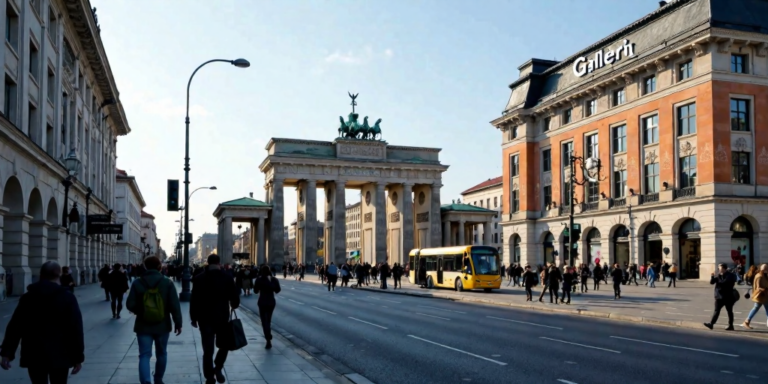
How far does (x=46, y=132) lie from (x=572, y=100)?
4064 cm

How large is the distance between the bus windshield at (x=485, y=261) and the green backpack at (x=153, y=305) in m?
32.2

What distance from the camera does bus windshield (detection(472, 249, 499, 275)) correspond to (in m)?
40.1

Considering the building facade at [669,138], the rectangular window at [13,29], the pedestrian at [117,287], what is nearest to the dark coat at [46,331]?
the pedestrian at [117,287]

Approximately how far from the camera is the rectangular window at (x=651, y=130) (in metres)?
50.6

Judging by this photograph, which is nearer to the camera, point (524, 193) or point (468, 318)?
point (468, 318)

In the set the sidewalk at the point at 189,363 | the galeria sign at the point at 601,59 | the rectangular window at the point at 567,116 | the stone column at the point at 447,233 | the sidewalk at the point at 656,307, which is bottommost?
the sidewalk at the point at 656,307

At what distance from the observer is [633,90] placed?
52.6m

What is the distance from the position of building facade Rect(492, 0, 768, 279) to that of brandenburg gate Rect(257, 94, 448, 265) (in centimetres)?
2891

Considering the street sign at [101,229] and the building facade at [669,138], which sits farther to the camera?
the building facade at [669,138]

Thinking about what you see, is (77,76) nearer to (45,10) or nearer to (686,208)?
(45,10)

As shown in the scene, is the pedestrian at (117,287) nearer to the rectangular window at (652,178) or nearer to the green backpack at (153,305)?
the green backpack at (153,305)

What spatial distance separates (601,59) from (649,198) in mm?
11959

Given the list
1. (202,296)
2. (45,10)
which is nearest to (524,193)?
(45,10)

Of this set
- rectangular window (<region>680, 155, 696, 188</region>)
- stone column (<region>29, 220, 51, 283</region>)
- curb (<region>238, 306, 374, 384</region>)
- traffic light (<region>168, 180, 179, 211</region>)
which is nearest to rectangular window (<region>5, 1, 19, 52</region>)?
stone column (<region>29, 220, 51, 283</region>)
